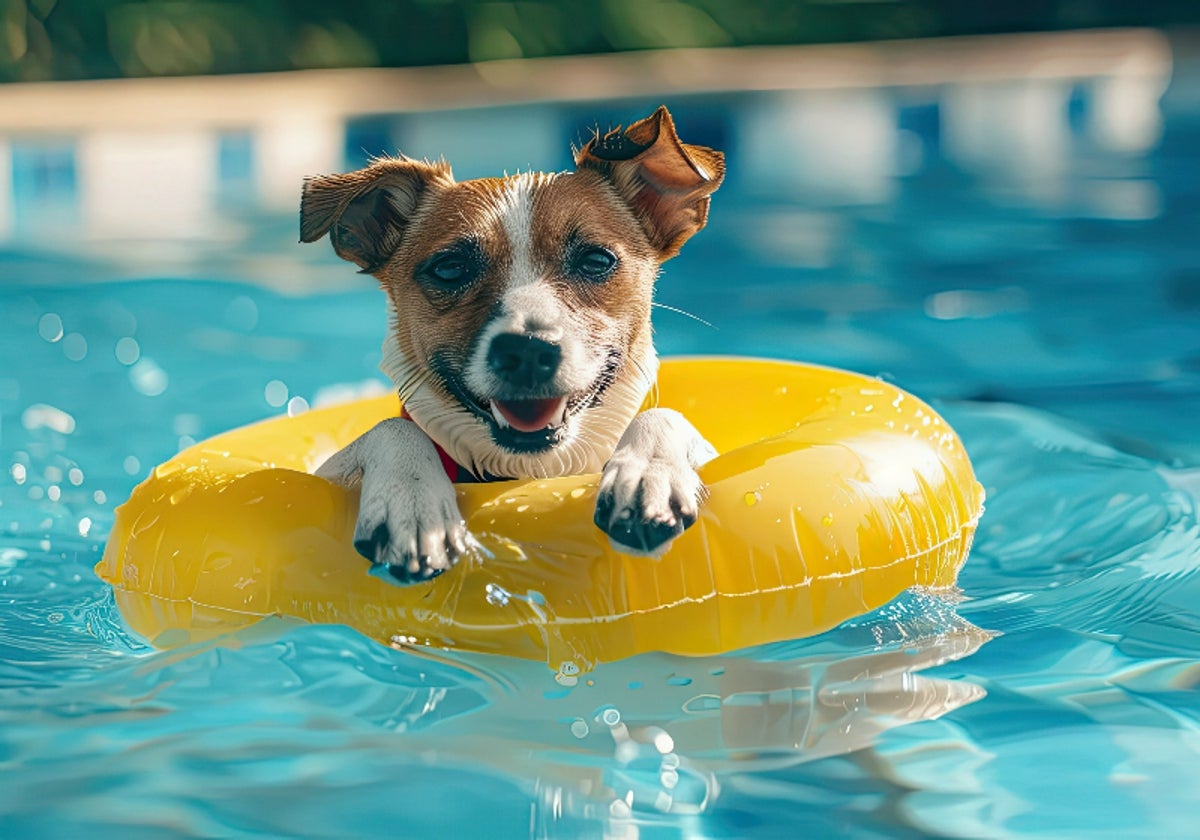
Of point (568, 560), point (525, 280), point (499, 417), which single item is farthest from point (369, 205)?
point (568, 560)

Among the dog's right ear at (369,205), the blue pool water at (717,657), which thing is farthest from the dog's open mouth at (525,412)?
the blue pool water at (717,657)

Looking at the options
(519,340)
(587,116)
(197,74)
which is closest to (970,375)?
(519,340)

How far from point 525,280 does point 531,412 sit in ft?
1.01

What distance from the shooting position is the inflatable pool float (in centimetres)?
346

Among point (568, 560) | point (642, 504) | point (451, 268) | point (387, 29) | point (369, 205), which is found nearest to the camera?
point (642, 504)

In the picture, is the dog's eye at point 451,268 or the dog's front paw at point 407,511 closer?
the dog's front paw at point 407,511

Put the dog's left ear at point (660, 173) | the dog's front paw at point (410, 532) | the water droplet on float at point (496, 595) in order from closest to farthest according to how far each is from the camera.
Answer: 1. the dog's front paw at point (410, 532)
2. the water droplet on float at point (496, 595)
3. the dog's left ear at point (660, 173)

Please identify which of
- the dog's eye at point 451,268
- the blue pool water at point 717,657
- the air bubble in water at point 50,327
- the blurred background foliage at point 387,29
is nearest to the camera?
the blue pool water at point 717,657

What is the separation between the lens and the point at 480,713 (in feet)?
11.5

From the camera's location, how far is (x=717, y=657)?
362 cm

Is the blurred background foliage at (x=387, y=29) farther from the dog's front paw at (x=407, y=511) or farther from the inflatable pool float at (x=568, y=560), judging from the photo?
the dog's front paw at (x=407, y=511)

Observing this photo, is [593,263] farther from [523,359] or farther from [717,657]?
[717,657]

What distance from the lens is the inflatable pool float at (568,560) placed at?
3.46 m

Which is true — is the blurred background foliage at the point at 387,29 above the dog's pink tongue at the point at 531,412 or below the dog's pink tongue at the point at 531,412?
above
